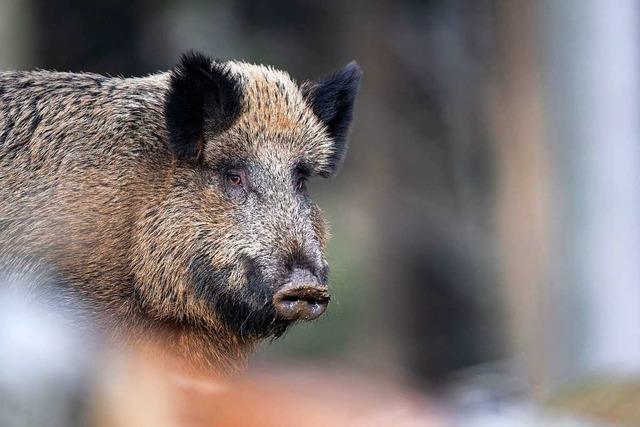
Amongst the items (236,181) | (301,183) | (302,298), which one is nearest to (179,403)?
(302,298)

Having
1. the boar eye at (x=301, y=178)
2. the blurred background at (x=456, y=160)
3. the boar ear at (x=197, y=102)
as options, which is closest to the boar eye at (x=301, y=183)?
the boar eye at (x=301, y=178)

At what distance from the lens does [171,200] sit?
679cm

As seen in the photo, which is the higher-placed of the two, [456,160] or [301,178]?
[456,160]

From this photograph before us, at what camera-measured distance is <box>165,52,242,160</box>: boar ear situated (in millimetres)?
6695

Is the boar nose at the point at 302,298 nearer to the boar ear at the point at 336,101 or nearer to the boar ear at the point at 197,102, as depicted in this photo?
the boar ear at the point at 197,102

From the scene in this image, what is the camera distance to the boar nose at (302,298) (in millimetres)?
6051

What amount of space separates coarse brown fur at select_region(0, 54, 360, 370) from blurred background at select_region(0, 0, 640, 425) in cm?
662

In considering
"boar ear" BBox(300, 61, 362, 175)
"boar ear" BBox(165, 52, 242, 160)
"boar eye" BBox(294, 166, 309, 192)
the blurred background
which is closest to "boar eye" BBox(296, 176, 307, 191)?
"boar eye" BBox(294, 166, 309, 192)

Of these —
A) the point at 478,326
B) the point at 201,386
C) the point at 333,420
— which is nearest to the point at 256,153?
the point at 333,420

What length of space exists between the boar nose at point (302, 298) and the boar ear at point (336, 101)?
3.54 feet

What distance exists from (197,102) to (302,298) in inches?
45.5

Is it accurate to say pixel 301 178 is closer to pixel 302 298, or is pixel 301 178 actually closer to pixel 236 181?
pixel 236 181

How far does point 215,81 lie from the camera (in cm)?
671

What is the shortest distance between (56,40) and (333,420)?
44.5 feet
